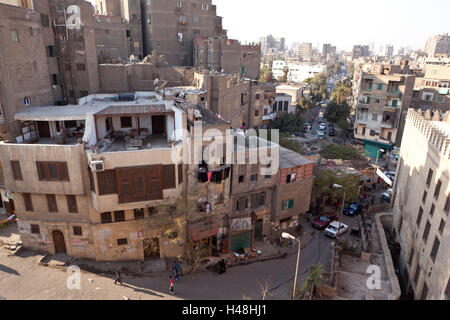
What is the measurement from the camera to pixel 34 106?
25.8 m

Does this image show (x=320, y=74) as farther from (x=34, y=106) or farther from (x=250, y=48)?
(x=34, y=106)

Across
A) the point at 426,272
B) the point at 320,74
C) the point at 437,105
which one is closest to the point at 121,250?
the point at 426,272

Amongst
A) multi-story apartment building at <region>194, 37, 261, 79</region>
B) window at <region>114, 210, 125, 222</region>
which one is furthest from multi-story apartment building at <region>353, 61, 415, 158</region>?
window at <region>114, 210, 125, 222</region>

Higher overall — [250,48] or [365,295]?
[250,48]

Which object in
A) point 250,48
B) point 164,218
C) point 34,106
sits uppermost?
point 250,48

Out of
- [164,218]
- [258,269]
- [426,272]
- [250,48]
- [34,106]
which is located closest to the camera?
[426,272]

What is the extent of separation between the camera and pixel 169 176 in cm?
2062

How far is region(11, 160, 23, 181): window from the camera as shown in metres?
20.0

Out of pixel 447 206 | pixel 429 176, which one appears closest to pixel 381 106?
pixel 429 176

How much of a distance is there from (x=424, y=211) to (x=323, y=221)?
1055 centimetres

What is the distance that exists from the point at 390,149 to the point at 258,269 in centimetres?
3828

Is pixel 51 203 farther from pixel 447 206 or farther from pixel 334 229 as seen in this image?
pixel 447 206

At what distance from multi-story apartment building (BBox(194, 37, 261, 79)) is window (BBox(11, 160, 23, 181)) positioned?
1407 inches

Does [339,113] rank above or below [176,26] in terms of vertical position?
below
